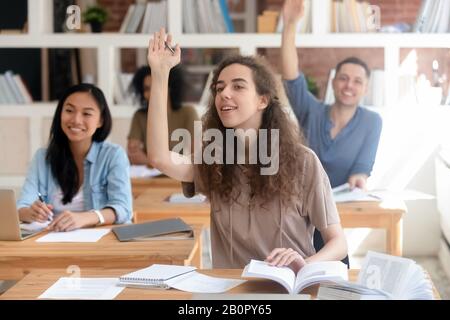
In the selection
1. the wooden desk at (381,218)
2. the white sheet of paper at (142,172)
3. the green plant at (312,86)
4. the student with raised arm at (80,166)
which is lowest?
the wooden desk at (381,218)

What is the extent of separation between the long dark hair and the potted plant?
92 centimetres

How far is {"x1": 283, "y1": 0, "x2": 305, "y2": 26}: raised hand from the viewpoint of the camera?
2473 mm

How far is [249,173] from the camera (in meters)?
1.90

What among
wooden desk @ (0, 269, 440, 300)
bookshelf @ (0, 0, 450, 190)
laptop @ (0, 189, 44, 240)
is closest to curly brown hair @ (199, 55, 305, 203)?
wooden desk @ (0, 269, 440, 300)

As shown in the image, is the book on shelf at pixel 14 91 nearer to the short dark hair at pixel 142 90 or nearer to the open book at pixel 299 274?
the short dark hair at pixel 142 90

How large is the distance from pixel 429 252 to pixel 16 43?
1544 millimetres

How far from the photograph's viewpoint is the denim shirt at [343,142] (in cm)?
254

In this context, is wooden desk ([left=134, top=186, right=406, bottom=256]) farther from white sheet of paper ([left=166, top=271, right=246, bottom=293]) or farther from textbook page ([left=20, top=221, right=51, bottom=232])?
white sheet of paper ([left=166, top=271, right=246, bottom=293])

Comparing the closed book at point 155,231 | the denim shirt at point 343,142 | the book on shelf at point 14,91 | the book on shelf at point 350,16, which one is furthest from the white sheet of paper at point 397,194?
the book on shelf at point 14,91

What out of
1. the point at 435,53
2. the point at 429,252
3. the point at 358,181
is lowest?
the point at 429,252

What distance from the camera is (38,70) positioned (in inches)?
137

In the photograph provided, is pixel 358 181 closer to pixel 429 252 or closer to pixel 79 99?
pixel 429 252

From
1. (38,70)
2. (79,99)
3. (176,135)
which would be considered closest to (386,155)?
(176,135)

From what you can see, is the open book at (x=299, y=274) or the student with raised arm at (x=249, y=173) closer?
the open book at (x=299, y=274)
